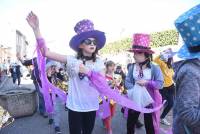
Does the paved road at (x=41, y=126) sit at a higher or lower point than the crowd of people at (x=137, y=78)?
lower

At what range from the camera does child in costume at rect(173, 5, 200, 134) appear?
197 centimetres

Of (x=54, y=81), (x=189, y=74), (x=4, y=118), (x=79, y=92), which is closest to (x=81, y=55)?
(x=79, y=92)

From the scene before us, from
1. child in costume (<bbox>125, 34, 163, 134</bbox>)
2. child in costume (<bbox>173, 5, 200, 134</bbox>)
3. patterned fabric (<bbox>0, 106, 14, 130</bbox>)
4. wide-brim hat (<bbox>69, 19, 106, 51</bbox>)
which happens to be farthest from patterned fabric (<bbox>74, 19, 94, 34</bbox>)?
patterned fabric (<bbox>0, 106, 14, 130</bbox>)

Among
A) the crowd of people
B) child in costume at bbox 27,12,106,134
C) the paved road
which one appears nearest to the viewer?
the crowd of people

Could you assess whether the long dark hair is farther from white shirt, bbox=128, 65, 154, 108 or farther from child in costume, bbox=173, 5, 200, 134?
child in costume, bbox=173, 5, 200, 134

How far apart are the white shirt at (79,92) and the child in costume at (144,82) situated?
1088mm

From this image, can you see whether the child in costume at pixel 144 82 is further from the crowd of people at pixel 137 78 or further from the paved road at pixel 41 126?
the paved road at pixel 41 126

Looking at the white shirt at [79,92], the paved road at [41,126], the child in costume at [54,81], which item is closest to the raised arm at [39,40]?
the white shirt at [79,92]

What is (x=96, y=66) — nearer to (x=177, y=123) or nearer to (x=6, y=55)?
(x=177, y=123)

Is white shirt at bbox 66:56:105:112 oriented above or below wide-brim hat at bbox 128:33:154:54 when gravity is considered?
below

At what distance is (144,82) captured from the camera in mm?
4840

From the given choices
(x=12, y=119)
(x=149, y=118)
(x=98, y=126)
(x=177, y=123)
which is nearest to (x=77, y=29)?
(x=149, y=118)

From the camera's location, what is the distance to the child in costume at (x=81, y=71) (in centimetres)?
382

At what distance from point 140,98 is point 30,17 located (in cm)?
210
